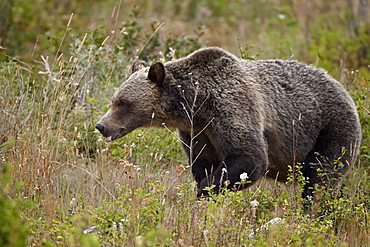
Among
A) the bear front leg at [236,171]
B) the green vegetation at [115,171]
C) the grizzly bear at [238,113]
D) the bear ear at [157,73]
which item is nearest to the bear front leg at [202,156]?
the grizzly bear at [238,113]

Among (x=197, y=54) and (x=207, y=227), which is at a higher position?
(x=197, y=54)

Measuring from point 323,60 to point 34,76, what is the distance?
19.8 ft

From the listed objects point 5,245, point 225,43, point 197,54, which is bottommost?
point 225,43

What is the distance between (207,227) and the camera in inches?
166

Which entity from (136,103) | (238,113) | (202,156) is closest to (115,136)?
(136,103)

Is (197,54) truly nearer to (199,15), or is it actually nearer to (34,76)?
(34,76)

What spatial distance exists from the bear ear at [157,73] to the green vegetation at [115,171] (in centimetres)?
80

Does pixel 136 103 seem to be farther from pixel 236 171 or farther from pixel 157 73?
pixel 236 171

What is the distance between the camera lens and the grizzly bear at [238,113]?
5676 mm

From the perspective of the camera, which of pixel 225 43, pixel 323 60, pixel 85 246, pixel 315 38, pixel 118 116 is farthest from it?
pixel 225 43

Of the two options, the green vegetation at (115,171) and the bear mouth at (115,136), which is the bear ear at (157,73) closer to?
the bear mouth at (115,136)

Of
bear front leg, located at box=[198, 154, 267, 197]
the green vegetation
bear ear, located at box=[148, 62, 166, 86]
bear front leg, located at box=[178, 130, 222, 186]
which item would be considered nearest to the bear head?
bear ear, located at box=[148, 62, 166, 86]

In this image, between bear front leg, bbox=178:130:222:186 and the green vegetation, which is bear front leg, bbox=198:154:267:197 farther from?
bear front leg, bbox=178:130:222:186

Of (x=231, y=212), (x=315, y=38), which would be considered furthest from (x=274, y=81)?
(x=315, y=38)
